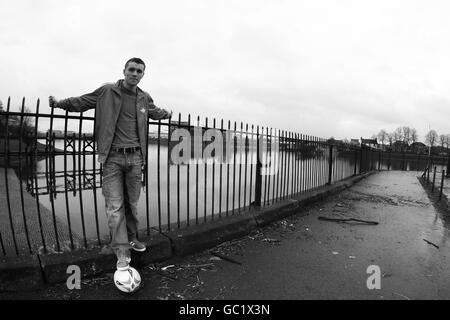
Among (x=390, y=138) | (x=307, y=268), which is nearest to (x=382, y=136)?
(x=390, y=138)

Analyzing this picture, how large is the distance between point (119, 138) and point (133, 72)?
0.68m

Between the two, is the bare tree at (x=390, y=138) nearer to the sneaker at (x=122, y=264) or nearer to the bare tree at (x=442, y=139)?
the bare tree at (x=442, y=139)

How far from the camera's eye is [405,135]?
111500 millimetres

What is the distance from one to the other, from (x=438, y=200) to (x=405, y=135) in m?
121

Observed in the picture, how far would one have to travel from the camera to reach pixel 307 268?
11.1 feet

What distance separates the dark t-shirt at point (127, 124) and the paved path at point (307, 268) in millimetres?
1407

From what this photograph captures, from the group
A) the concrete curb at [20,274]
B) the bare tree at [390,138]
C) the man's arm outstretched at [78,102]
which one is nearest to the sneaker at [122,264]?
the concrete curb at [20,274]

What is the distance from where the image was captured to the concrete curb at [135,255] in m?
2.68

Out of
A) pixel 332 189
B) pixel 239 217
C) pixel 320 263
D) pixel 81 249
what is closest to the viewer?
pixel 81 249

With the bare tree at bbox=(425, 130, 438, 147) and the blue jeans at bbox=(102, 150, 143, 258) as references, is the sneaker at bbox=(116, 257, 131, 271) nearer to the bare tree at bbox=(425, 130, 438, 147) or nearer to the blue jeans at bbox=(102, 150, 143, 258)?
the blue jeans at bbox=(102, 150, 143, 258)

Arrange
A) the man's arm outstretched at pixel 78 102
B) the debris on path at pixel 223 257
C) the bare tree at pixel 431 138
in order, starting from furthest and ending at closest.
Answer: the bare tree at pixel 431 138 < the debris on path at pixel 223 257 < the man's arm outstretched at pixel 78 102

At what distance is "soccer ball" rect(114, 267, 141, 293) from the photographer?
2.66 metres
